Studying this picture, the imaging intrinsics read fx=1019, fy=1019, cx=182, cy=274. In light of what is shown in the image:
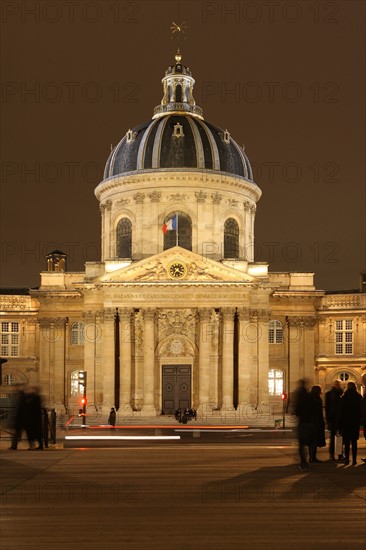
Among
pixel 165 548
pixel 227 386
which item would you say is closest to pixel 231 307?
pixel 227 386

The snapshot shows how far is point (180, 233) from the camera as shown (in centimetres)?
7525

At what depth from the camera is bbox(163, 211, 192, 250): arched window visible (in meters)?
75.0

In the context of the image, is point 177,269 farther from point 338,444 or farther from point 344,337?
point 338,444

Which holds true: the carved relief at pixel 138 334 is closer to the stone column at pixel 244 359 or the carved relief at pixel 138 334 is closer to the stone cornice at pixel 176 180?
the stone column at pixel 244 359

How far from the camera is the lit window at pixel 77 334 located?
75.5 metres

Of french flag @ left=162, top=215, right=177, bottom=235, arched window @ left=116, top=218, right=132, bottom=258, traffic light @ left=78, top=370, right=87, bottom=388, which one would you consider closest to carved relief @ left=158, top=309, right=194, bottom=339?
traffic light @ left=78, top=370, right=87, bottom=388

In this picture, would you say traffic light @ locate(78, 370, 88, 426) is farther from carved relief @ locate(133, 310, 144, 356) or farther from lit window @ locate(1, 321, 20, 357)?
lit window @ locate(1, 321, 20, 357)

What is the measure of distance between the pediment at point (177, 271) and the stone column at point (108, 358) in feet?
8.29

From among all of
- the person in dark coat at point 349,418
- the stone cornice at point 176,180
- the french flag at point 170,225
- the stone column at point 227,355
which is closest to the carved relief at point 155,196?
the stone cornice at point 176,180

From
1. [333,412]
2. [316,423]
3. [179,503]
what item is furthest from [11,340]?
[179,503]

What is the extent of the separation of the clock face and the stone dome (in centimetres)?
929

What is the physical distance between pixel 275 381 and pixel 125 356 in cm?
1302

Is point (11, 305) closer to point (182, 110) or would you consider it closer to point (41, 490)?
point (182, 110)

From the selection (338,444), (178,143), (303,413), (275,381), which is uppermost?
(178,143)
